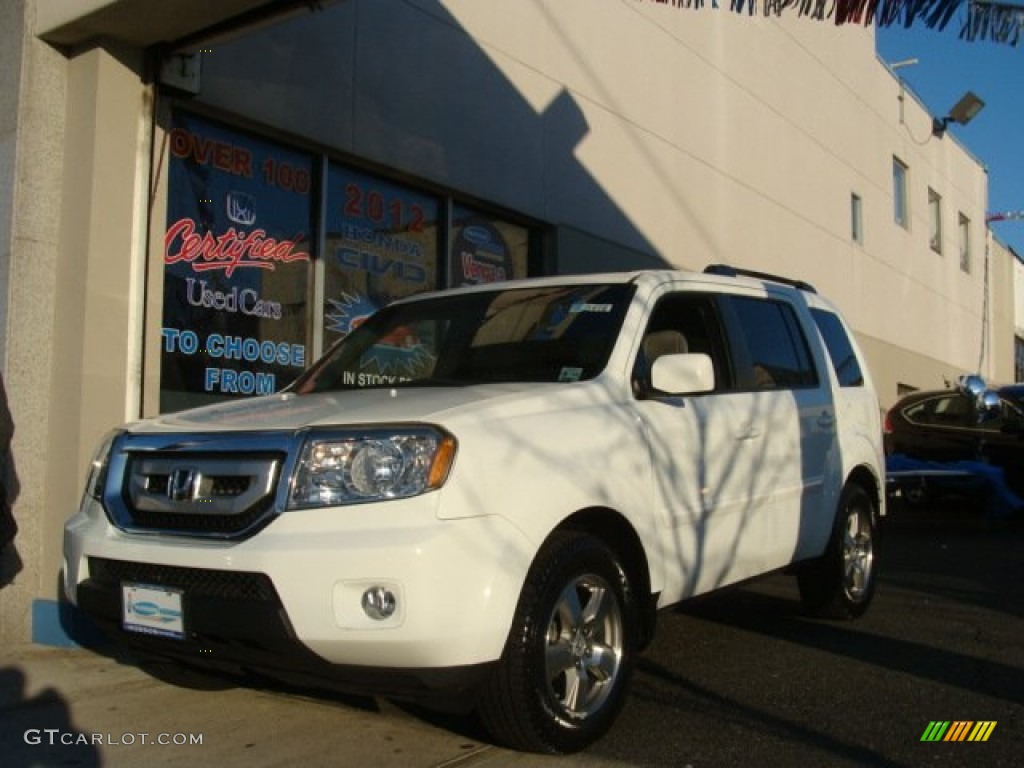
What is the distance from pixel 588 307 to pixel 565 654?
63.4 inches

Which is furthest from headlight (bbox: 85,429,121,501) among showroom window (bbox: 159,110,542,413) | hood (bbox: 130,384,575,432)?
showroom window (bbox: 159,110,542,413)

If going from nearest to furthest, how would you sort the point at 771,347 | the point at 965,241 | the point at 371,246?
the point at 771,347, the point at 371,246, the point at 965,241

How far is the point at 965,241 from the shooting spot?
83.3 ft

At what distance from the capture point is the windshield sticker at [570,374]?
13.9ft

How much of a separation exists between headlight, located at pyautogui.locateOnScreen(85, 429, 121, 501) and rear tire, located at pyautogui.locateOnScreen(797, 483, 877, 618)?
3629 mm

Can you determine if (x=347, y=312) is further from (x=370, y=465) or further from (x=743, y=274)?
(x=370, y=465)

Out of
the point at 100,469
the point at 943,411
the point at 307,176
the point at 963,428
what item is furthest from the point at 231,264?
the point at 943,411

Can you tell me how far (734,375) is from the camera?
5051mm

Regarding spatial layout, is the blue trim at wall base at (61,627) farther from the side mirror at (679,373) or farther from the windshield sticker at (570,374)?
the side mirror at (679,373)

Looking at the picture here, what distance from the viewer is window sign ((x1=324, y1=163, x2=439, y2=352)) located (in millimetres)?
8039

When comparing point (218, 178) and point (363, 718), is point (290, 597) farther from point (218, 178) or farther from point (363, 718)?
point (218, 178)

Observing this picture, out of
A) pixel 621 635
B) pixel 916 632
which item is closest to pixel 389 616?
pixel 621 635

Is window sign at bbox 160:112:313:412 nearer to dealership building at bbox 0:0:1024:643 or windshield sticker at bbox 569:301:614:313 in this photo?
dealership building at bbox 0:0:1024:643

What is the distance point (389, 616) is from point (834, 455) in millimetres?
3367
